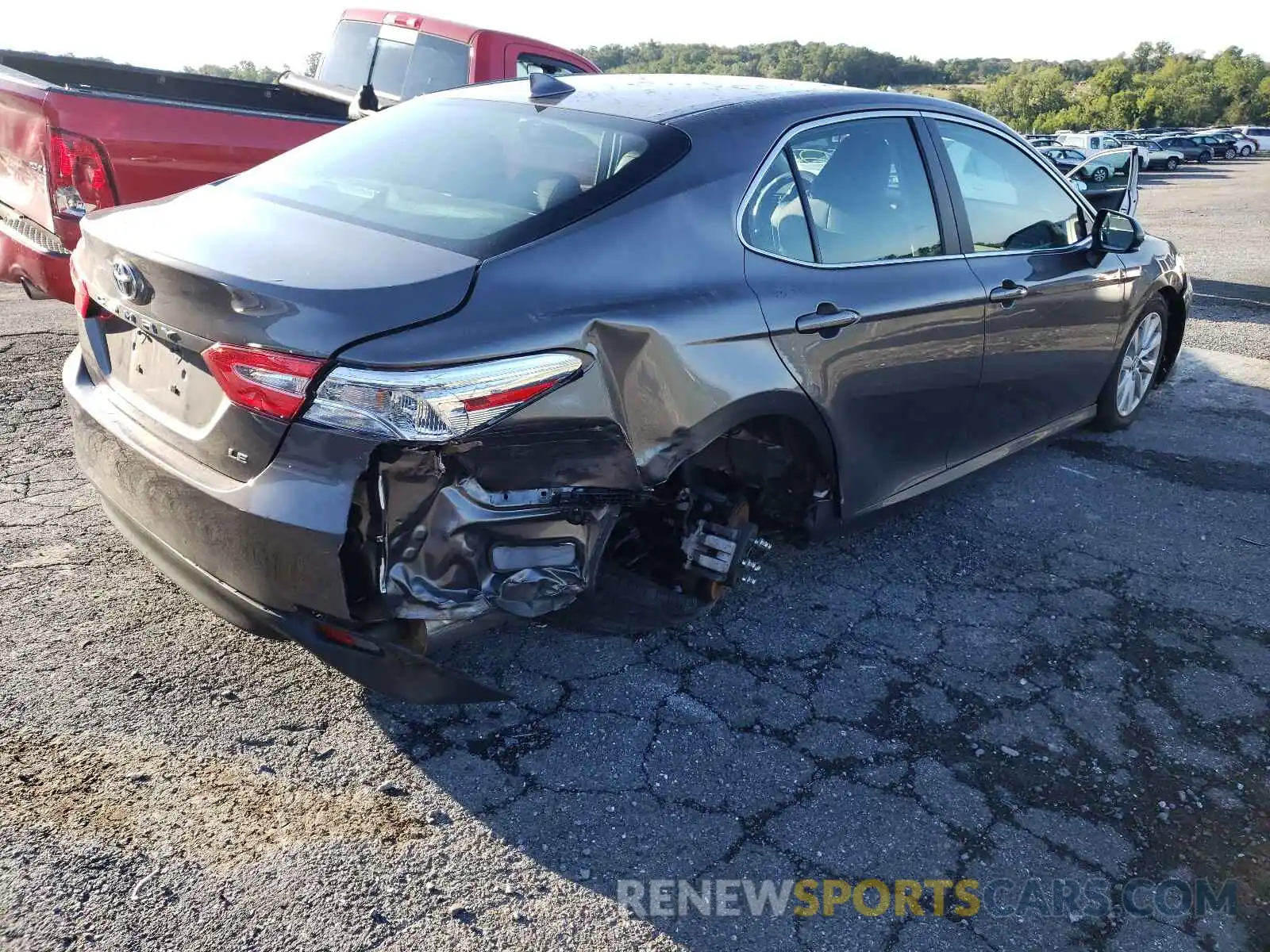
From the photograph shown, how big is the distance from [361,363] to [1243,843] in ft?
7.84

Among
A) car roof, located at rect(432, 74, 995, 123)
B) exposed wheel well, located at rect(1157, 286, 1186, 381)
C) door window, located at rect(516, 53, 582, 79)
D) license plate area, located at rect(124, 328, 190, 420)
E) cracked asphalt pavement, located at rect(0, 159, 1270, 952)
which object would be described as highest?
door window, located at rect(516, 53, 582, 79)

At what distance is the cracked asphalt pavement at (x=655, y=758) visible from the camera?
2.22 meters

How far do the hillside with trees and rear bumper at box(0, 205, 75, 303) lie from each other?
4331 cm

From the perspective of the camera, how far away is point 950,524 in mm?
4262

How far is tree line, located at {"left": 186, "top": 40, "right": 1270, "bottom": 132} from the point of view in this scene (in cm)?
6072

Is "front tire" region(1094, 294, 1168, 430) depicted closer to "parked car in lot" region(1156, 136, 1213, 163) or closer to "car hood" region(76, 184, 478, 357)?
"car hood" region(76, 184, 478, 357)

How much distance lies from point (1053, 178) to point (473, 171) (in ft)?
8.84

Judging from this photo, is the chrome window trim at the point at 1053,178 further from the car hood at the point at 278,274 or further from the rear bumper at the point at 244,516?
the rear bumper at the point at 244,516

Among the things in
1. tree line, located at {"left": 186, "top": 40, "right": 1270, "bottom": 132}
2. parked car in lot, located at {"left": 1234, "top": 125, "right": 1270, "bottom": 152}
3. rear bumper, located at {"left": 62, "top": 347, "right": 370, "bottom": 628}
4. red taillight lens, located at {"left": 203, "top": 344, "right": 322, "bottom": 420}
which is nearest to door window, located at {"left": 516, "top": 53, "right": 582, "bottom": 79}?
rear bumper, located at {"left": 62, "top": 347, "right": 370, "bottom": 628}

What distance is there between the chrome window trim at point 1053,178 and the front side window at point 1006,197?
0.04 feet

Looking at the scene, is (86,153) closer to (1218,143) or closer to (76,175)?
(76,175)

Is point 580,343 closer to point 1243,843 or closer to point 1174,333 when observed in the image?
point 1243,843

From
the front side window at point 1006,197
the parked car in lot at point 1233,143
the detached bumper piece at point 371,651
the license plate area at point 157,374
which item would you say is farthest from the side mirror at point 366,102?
the parked car in lot at point 1233,143

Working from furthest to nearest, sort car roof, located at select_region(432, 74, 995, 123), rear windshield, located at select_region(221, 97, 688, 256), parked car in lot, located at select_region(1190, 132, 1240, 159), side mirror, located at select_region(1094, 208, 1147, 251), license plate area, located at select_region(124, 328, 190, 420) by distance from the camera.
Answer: parked car in lot, located at select_region(1190, 132, 1240, 159) → side mirror, located at select_region(1094, 208, 1147, 251) → car roof, located at select_region(432, 74, 995, 123) → rear windshield, located at select_region(221, 97, 688, 256) → license plate area, located at select_region(124, 328, 190, 420)
